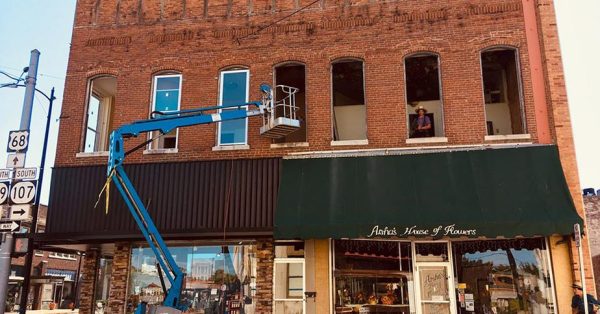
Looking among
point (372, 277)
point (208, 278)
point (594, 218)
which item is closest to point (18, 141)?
point (208, 278)

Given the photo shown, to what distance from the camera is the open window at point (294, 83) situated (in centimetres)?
1477

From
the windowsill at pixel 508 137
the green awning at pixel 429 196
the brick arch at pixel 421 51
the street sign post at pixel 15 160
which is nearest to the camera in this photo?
the green awning at pixel 429 196

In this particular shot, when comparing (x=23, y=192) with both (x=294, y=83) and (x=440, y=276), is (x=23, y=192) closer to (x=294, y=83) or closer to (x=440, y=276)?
(x=294, y=83)

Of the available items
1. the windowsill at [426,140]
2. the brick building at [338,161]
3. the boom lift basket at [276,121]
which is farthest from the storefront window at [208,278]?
the windowsill at [426,140]

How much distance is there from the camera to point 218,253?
1380 cm

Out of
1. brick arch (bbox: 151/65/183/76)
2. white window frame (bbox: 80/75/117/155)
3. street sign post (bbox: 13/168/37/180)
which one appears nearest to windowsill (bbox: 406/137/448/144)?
brick arch (bbox: 151/65/183/76)

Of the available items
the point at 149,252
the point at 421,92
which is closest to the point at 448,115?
the point at 421,92

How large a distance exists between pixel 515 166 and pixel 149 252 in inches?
385

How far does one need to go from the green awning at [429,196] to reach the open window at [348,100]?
1.36m

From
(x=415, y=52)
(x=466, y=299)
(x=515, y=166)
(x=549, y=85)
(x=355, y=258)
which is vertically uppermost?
(x=415, y=52)

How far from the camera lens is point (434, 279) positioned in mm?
12891

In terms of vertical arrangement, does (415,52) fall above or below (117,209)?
above

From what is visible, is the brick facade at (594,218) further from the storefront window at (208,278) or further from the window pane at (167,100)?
the window pane at (167,100)

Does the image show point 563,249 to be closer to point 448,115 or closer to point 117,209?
point 448,115
